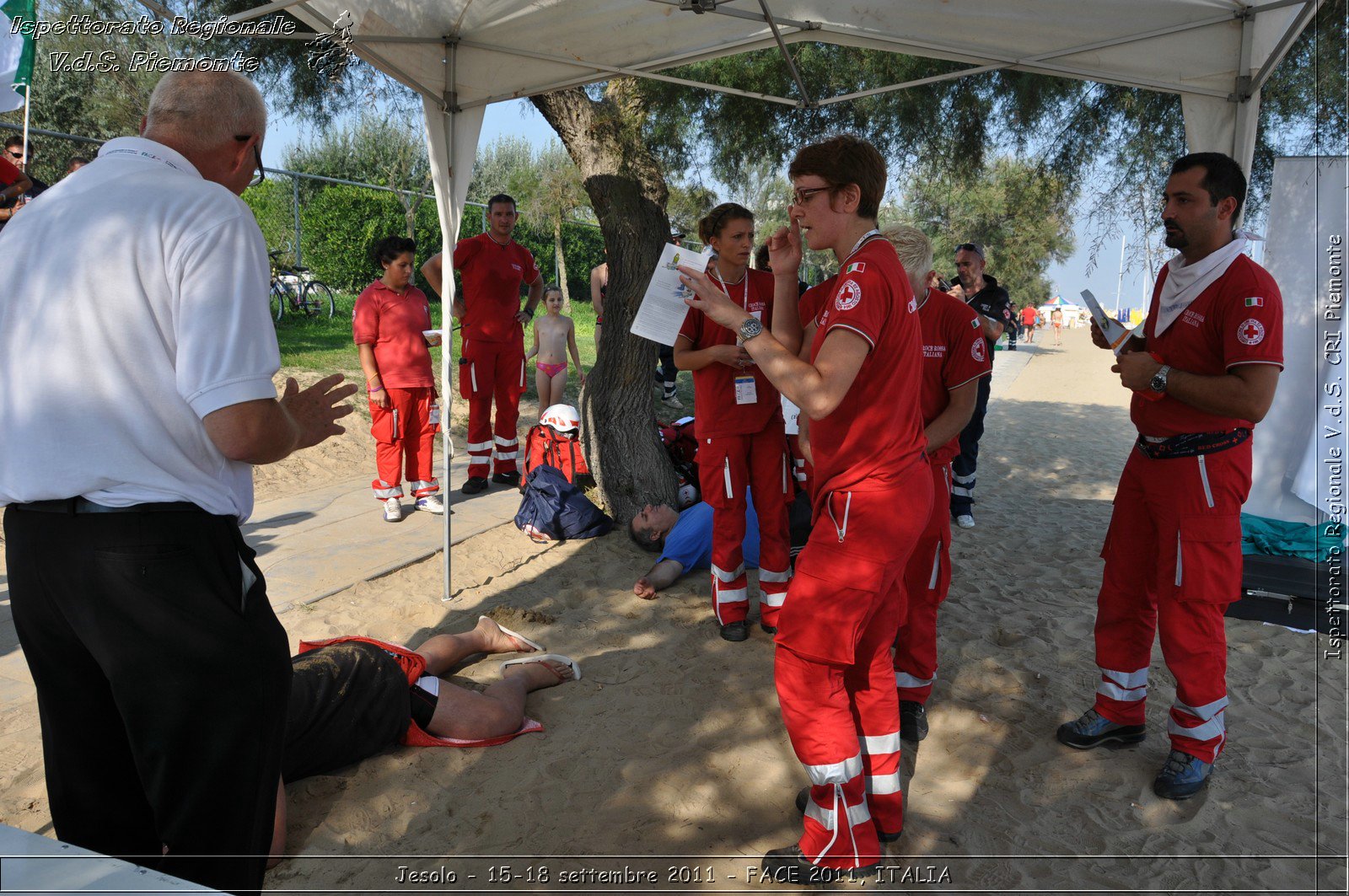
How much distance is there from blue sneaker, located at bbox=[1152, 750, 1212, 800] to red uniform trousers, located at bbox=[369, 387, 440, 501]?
5114 mm

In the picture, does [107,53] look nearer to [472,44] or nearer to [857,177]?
[472,44]

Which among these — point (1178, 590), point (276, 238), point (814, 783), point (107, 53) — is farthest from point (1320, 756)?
point (276, 238)

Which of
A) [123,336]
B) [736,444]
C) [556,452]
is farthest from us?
[556,452]

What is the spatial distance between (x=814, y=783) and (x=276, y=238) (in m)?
16.2

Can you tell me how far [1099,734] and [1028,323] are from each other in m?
34.1

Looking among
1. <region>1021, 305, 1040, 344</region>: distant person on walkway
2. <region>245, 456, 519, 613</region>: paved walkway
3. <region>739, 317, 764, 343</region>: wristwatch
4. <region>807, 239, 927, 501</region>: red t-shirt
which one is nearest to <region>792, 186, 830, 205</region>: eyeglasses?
<region>807, 239, 927, 501</region>: red t-shirt

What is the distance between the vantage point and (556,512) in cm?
598

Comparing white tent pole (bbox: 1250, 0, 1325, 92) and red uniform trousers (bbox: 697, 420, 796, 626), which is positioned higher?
white tent pole (bbox: 1250, 0, 1325, 92)

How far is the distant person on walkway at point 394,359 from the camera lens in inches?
246

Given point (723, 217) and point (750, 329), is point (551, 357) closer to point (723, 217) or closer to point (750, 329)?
point (723, 217)

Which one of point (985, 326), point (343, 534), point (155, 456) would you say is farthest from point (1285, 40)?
point (343, 534)

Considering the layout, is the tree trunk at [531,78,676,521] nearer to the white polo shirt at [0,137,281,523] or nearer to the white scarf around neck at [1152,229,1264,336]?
the white scarf around neck at [1152,229,1264,336]

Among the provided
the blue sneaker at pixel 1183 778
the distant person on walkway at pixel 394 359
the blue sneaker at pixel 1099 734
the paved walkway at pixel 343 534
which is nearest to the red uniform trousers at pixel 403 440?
the distant person on walkway at pixel 394 359

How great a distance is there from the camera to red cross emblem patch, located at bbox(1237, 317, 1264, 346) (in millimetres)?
2807
